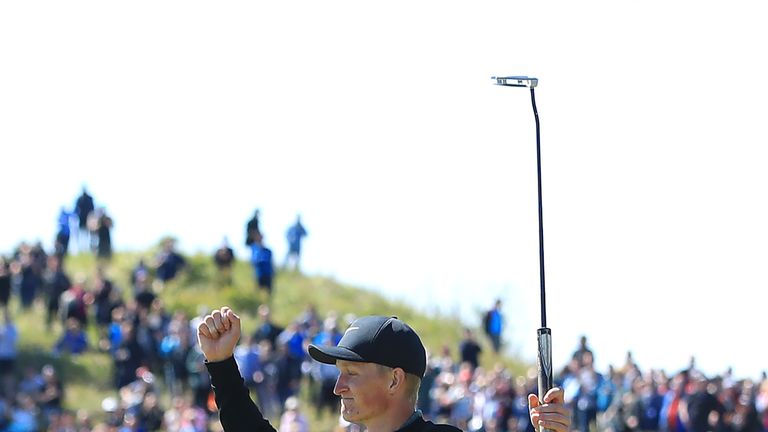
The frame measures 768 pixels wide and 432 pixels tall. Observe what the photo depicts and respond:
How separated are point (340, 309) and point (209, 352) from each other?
3546 cm

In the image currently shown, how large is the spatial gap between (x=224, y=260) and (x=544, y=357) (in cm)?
3246

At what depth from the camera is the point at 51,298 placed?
32.9 metres

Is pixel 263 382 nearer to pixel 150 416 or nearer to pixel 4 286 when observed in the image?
pixel 150 416

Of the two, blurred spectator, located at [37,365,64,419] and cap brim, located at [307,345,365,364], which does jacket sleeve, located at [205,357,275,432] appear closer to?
cap brim, located at [307,345,365,364]

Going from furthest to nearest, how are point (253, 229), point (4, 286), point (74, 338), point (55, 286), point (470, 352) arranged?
point (253, 229), point (55, 286), point (74, 338), point (4, 286), point (470, 352)

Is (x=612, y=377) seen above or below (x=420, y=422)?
below

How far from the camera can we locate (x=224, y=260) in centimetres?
3841

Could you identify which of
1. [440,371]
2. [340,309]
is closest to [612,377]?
[440,371]

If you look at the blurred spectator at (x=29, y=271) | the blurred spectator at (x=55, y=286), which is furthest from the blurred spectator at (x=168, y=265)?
the blurred spectator at (x=29, y=271)

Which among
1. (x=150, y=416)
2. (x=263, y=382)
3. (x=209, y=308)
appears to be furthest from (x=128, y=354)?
(x=209, y=308)

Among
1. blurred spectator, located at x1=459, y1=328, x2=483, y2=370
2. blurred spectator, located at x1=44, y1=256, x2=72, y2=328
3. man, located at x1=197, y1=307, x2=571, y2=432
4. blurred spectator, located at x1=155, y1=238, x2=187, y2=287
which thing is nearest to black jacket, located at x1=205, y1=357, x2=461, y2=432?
man, located at x1=197, y1=307, x2=571, y2=432

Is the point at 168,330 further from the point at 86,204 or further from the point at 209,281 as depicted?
the point at 209,281

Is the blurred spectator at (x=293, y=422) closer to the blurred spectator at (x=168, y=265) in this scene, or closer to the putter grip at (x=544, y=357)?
the blurred spectator at (x=168, y=265)

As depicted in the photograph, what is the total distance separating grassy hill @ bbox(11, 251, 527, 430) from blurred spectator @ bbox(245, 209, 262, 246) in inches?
70.6
